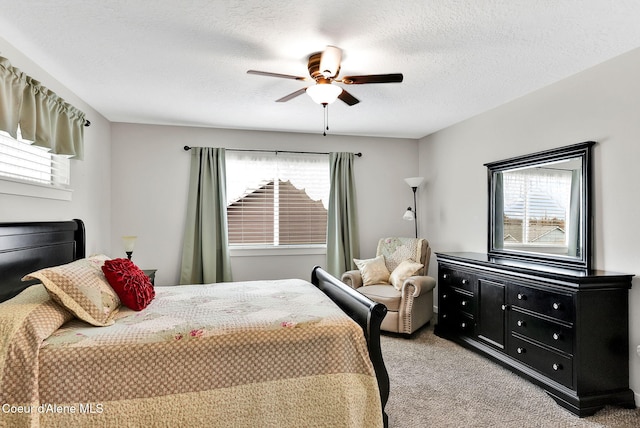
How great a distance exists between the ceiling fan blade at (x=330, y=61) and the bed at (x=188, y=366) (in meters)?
1.58

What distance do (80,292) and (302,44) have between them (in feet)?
6.60

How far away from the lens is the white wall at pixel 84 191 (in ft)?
8.34

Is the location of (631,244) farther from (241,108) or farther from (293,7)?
(241,108)

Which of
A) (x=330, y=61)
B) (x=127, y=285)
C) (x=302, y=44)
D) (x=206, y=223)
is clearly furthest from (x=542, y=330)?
(x=206, y=223)

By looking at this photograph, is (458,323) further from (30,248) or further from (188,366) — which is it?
(30,248)

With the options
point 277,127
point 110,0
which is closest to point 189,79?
point 110,0

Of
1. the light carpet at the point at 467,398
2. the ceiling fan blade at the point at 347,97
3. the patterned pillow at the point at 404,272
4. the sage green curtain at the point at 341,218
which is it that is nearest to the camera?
the light carpet at the point at 467,398

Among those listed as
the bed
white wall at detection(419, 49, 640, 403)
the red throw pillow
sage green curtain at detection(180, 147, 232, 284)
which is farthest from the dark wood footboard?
sage green curtain at detection(180, 147, 232, 284)

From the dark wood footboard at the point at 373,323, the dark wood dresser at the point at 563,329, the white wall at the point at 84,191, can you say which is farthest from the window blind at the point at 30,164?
the dark wood dresser at the point at 563,329

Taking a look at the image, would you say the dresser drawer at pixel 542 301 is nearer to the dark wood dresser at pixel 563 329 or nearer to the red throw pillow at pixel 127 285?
the dark wood dresser at pixel 563 329

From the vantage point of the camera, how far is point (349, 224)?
499 cm

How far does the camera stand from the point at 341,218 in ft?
16.4

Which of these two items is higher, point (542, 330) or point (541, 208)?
point (541, 208)

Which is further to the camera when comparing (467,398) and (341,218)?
(341,218)
